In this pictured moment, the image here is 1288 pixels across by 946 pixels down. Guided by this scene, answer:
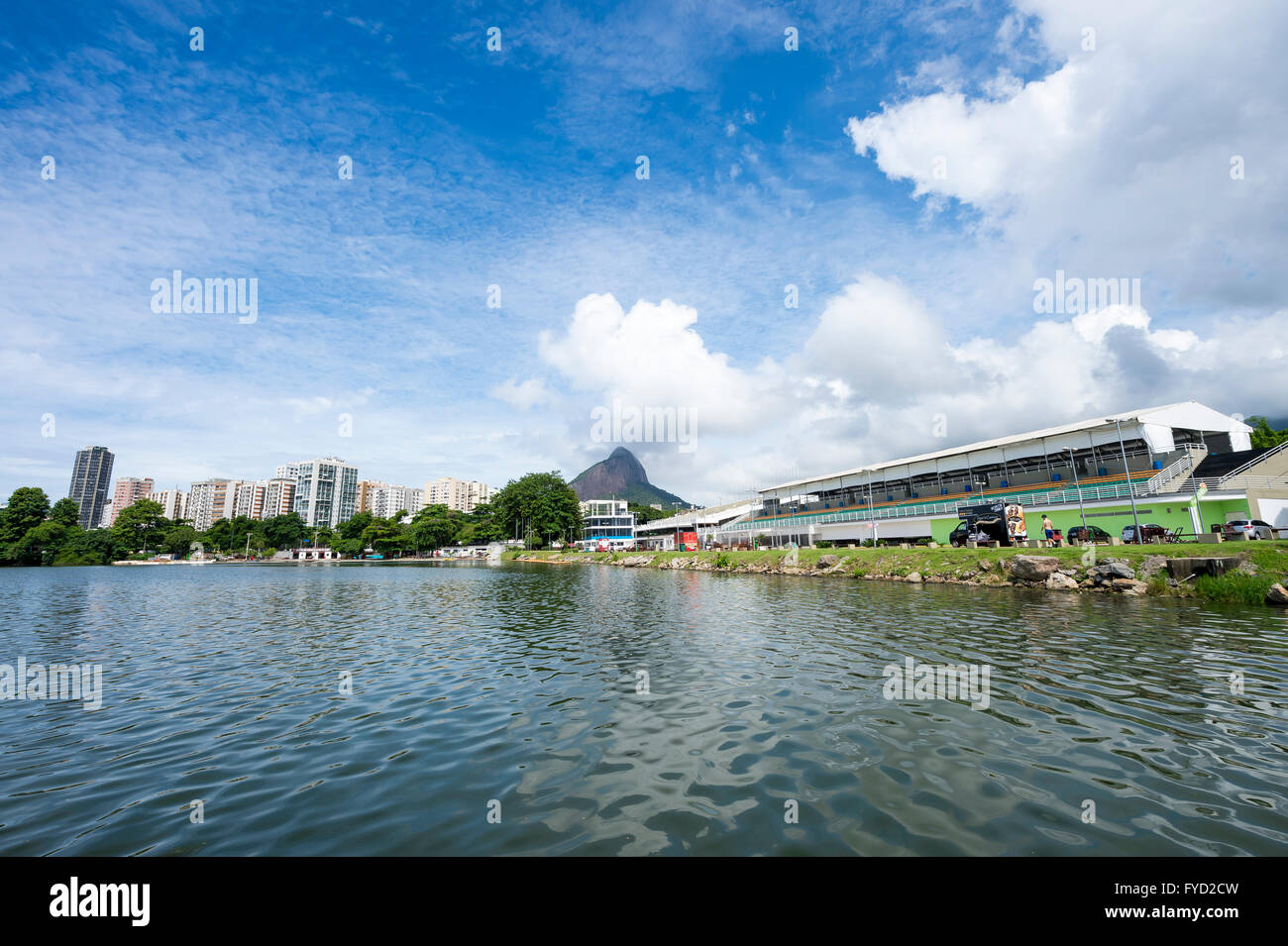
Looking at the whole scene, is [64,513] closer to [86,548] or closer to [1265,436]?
[86,548]

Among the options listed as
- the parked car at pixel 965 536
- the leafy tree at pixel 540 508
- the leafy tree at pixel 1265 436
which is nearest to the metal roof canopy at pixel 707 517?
the leafy tree at pixel 540 508

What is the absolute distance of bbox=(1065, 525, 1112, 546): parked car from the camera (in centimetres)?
4400

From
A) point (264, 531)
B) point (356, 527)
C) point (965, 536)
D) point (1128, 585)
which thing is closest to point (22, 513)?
point (264, 531)

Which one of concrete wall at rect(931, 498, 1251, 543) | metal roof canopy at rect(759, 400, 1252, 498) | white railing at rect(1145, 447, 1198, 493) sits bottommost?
concrete wall at rect(931, 498, 1251, 543)

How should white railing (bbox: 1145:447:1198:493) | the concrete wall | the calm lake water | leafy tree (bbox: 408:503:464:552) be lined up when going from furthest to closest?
leafy tree (bbox: 408:503:464:552)
white railing (bbox: 1145:447:1198:493)
the concrete wall
the calm lake water

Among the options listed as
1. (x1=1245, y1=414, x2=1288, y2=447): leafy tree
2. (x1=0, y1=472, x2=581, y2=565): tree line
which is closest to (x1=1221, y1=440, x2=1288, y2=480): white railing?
(x1=1245, y1=414, x2=1288, y2=447): leafy tree

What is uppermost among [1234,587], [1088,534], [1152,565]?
[1088,534]

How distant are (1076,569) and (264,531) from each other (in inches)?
8693

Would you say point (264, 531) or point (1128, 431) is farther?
point (264, 531)

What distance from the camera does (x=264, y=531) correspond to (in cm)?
18438

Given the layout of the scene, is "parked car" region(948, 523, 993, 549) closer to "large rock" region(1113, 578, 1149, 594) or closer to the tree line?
"large rock" region(1113, 578, 1149, 594)

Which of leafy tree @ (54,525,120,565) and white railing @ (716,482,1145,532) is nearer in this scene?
white railing @ (716,482,1145,532)

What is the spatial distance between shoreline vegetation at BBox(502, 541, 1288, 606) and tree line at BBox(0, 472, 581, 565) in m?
104
